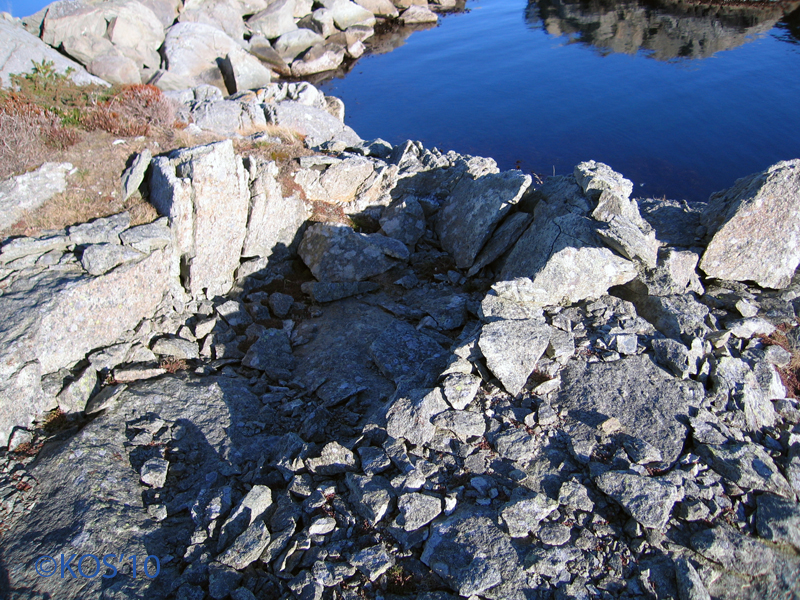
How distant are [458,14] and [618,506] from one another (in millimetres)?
70054

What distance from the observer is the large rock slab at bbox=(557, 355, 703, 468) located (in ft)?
26.5

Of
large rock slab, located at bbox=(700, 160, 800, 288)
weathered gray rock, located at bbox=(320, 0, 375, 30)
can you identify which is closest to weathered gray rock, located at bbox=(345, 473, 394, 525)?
large rock slab, located at bbox=(700, 160, 800, 288)

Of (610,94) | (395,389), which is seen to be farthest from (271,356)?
(610,94)

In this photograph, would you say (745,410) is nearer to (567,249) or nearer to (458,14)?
(567,249)

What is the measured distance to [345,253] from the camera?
1517 centimetres

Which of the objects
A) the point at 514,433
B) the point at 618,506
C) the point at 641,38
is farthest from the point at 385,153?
the point at 641,38

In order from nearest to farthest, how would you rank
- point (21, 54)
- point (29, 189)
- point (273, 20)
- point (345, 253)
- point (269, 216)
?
point (29, 189) → point (345, 253) → point (269, 216) → point (21, 54) → point (273, 20)

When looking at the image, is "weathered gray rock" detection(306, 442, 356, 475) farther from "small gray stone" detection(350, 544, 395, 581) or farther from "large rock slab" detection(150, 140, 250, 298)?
"large rock slab" detection(150, 140, 250, 298)

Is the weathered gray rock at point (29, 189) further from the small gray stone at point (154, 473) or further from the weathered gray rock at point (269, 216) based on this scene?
the small gray stone at point (154, 473)

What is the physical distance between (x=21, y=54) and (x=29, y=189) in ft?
72.8

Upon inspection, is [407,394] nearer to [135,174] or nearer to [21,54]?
[135,174]

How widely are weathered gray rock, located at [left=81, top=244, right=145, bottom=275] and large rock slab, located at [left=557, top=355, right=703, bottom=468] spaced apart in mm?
10525

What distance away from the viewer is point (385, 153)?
21.2m

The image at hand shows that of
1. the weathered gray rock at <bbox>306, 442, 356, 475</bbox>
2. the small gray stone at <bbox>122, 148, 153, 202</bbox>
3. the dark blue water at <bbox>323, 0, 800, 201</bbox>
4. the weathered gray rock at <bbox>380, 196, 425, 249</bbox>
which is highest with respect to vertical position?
the small gray stone at <bbox>122, 148, 153, 202</bbox>
